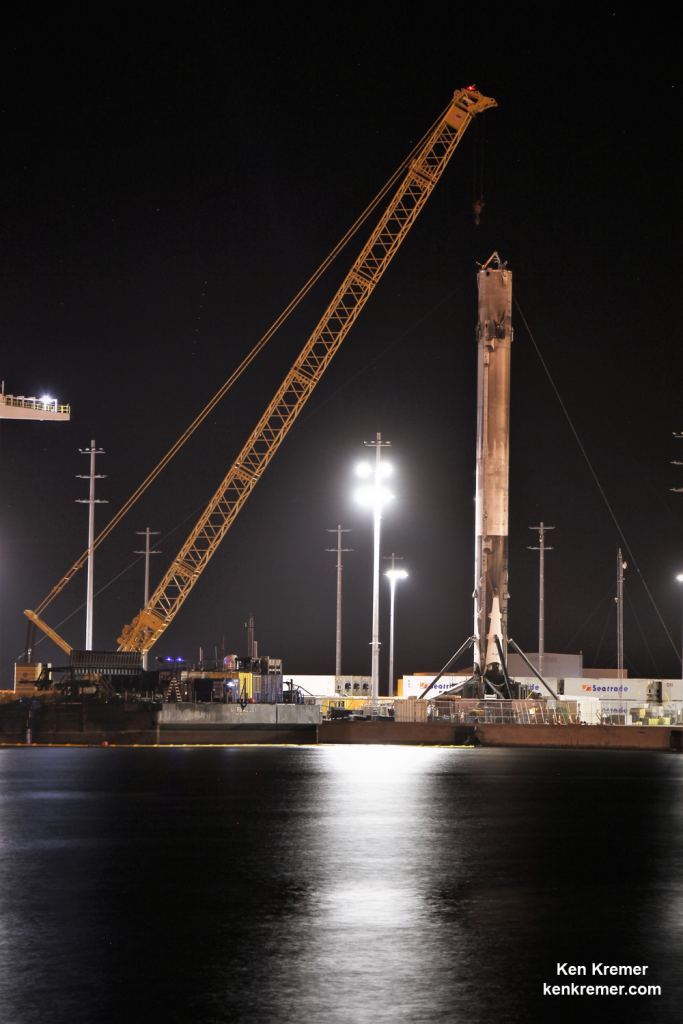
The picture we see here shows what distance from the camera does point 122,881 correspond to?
24.3 m

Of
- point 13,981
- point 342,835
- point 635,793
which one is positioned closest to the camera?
point 13,981

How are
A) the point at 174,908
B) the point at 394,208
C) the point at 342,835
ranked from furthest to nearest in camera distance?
1. the point at 394,208
2. the point at 342,835
3. the point at 174,908

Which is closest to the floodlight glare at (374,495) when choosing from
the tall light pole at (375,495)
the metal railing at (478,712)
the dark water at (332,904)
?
the tall light pole at (375,495)

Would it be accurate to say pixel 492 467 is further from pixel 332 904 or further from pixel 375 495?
pixel 332 904

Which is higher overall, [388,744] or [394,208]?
[394,208]

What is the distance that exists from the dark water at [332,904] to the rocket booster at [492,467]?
44.9 meters

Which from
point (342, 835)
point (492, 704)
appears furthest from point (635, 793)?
point (492, 704)

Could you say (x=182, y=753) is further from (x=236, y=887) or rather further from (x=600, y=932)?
(x=600, y=932)

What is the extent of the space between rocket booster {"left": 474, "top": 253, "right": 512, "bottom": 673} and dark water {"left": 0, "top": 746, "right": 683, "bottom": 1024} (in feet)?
147

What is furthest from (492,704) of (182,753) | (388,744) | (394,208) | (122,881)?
(122,881)

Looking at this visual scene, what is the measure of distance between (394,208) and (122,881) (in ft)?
294

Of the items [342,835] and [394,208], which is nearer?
[342,835]

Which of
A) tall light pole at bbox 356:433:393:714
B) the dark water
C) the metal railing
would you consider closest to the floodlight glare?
tall light pole at bbox 356:433:393:714

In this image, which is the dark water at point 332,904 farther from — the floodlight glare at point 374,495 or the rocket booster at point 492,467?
the floodlight glare at point 374,495
